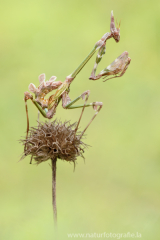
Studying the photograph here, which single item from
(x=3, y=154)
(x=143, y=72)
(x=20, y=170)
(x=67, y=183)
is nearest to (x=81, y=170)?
(x=67, y=183)

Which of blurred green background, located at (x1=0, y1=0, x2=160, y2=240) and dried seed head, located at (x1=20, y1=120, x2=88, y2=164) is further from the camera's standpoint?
blurred green background, located at (x1=0, y1=0, x2=160, y2=240)

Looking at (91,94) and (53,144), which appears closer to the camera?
(53,144)

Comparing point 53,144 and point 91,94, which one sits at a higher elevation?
point 91,94

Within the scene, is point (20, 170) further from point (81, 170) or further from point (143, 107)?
point (143, 107)

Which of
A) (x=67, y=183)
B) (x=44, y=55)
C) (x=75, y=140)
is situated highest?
(x=44, y=55)
